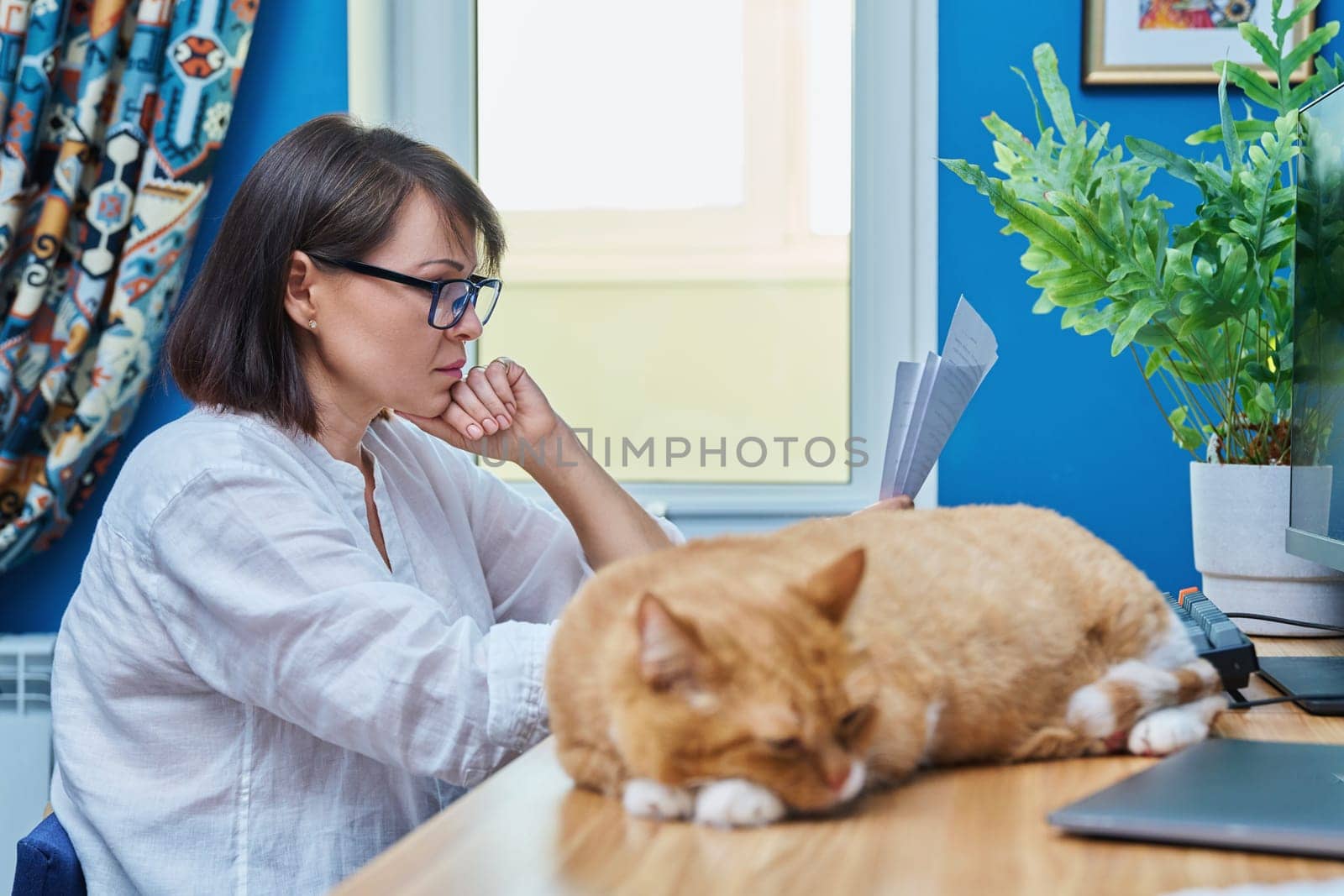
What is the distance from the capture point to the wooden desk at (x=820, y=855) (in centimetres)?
54

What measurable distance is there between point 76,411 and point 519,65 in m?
0.99

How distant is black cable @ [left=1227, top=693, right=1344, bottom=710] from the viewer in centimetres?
91

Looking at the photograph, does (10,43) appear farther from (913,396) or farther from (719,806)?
(719,806)

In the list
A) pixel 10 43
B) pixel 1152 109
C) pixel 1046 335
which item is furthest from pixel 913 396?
pixel 10 43

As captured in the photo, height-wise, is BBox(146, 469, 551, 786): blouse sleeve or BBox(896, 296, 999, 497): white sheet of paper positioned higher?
BBox(896, 296, 999, 497): white sheet of paper

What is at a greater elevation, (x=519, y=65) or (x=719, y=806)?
(x=519, y=65)

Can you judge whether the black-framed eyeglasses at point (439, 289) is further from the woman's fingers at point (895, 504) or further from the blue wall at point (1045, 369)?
the blue wall at point (1045, 369)

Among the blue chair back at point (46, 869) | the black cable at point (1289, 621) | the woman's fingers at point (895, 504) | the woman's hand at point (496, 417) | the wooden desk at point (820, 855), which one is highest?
the woman's hand at point (496, 417)

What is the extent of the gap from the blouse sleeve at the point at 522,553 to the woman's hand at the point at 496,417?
0.10 m

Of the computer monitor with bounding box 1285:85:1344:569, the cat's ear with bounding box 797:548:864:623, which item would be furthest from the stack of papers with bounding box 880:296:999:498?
the cat's ear with bounding box 797:548:864:623

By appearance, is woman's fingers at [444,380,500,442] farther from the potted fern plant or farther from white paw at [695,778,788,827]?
white paw at [695,778,788,827]

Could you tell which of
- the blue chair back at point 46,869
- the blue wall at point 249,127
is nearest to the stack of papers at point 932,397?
the blue chair back at point 46,869

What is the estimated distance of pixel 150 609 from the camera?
1.08m

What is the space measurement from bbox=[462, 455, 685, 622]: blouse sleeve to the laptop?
886 millimetres
